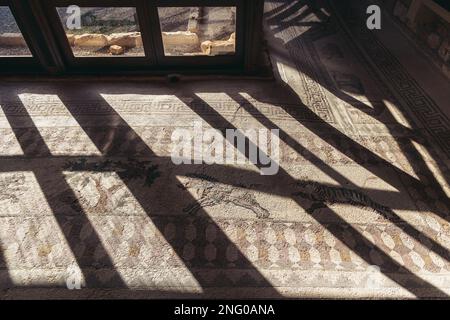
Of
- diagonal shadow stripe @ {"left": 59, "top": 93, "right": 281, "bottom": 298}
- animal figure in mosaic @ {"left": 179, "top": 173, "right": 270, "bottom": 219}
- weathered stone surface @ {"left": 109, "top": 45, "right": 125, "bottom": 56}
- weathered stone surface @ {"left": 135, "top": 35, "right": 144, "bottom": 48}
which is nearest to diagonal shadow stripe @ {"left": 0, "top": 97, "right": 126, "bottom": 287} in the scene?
diagonal shadow stripe @ {"left": 59, "top": 93, "right": 281, "bottom": 298}

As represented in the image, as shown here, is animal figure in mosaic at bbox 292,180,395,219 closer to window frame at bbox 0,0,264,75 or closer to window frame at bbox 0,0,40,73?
window frame at bbox 0,0,264,75

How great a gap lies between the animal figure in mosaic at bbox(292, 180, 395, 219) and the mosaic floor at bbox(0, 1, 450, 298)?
0.01 m

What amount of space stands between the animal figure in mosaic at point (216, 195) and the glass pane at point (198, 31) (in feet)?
7.91

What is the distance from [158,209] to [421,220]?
274 cm

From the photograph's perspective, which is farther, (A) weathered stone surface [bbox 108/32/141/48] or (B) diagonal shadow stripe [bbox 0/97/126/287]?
(A) weathered stone surface [bbox 108/32/141/48]

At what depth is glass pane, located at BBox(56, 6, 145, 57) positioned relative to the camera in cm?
471

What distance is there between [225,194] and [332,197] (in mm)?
1176

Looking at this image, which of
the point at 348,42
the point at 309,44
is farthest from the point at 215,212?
the point at 348,42

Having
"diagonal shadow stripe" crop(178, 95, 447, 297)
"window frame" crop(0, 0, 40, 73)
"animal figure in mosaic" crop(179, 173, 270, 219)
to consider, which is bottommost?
"diagonal shadow stripe" crop(178, 95, 447, 297)

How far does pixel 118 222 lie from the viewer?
9.46 feet

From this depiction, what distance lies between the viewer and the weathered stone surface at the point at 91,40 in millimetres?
5133

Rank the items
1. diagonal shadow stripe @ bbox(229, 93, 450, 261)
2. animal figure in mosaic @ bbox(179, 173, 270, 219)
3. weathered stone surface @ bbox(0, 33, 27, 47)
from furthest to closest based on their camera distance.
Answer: weathered stone surface @ bbox(0, 33, 27, 47), animal figure in mosaic @ bbox(179, 173, 270, 219), diagonal shadow stripe @ bbox(229, 93, 450, 261)

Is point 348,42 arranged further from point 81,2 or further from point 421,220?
point 81,2

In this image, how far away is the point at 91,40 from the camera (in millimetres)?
5266
